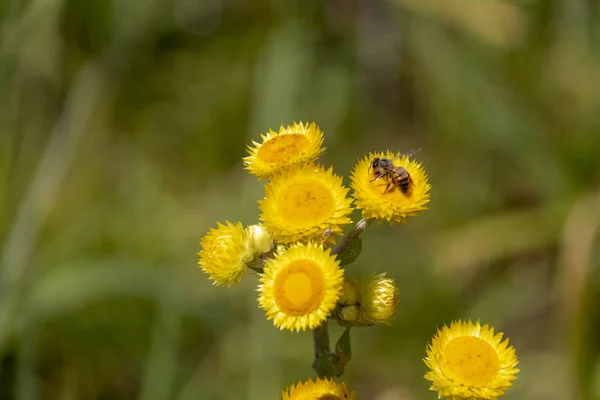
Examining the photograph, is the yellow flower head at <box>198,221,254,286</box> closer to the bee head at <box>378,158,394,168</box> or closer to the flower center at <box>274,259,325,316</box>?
the flower center at <box>274,259,325,316</box>

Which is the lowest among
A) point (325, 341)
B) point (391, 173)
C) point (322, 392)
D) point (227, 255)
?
point (322, 392)

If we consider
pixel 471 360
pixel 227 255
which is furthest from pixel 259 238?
pixel 471 360

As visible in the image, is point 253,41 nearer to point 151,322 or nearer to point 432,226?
point 432,226

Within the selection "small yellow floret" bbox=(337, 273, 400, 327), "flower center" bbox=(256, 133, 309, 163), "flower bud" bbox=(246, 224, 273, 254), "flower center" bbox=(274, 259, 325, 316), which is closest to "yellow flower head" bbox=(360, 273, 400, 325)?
"small yellow floret" bbox=(337, 273, 400, 327)

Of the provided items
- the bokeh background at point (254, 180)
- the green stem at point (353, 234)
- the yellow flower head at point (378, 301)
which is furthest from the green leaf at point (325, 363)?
the bokeh background at point (254, 180)

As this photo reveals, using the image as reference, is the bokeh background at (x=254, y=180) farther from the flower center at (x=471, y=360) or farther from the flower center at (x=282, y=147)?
the flower center at (x=282, y=147)

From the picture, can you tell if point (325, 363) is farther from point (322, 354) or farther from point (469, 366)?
point (469, 366)
